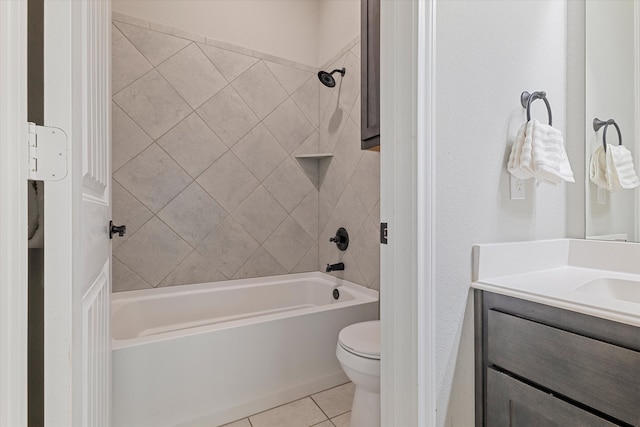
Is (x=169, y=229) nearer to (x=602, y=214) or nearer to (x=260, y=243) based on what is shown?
(x=260, y=243)

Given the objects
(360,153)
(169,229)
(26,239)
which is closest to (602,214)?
(360,153)

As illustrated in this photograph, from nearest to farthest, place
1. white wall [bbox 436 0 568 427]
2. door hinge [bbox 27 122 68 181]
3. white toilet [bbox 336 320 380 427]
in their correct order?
1. door hinge [bbox 27 122 68 181]
2. white wall [bbox 436 0 568 427]
3. white toilet [bbox 336 320 380 427]

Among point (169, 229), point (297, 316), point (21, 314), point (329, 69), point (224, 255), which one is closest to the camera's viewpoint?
point (21, 314)

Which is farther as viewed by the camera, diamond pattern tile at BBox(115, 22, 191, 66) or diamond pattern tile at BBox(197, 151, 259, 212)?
diamond pattern tile at BBox(197, 151, 259, 212)

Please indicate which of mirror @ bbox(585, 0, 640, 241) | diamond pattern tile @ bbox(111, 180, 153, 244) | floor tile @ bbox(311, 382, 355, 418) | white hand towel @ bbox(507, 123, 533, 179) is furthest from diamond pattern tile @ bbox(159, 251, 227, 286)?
mirror @ bbox(585, 0, 640, 241)

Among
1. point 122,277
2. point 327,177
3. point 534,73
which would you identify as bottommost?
point 122,277

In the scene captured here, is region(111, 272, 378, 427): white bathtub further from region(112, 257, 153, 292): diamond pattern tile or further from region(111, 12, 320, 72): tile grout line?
region(111, 12, 320, 72): tile grout line

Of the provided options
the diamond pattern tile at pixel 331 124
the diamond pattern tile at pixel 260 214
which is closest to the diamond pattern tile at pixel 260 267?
the diamond pattern tile at pixel 260 214

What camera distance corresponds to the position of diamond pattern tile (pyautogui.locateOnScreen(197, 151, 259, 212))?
2365 mm

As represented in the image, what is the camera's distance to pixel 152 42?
2160 millimetres

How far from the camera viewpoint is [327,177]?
8.75ft

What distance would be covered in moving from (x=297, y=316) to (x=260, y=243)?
0.92 meters

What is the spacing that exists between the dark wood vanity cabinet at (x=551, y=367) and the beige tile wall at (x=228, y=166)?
1.20 metres

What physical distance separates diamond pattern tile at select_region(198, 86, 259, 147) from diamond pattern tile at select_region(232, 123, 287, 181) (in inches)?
2.0
